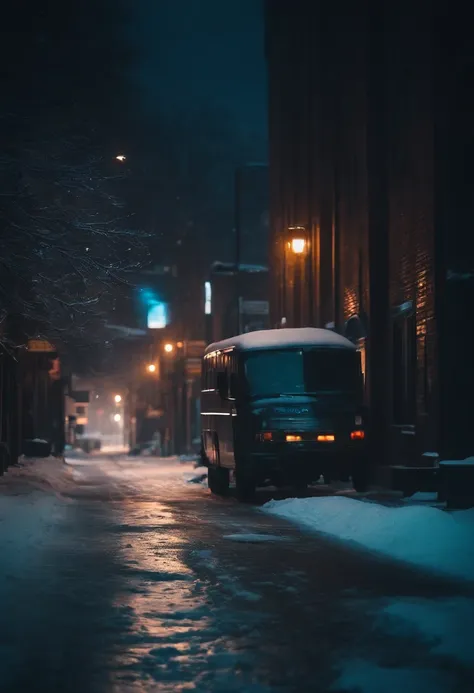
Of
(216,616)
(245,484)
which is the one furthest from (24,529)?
(245,484)

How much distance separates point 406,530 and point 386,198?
1712cm

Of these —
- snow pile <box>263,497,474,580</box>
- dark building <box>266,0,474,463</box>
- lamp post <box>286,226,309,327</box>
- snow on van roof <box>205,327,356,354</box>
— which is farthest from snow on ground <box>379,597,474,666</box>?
lamp post <box>286,226,309,327</box>

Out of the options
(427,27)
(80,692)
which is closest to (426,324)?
(427,27)

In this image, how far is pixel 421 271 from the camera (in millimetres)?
27516

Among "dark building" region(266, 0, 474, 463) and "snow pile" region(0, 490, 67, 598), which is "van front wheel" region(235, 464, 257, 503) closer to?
"snow pile" region(0, 490, 67, 598)

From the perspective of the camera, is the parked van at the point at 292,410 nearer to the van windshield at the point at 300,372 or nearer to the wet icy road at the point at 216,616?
the van windshield at the point at 300,372

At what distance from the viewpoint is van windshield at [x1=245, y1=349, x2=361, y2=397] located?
25.6m

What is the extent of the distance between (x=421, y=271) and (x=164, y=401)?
63.7 meters

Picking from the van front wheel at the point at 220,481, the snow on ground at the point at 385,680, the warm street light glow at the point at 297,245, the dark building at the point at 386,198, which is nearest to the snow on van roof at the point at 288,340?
the dark building at the point at 386,198

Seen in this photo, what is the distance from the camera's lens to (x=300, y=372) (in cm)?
2577

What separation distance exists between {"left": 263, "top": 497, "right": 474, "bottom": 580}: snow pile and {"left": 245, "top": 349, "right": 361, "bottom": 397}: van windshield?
15.0ft

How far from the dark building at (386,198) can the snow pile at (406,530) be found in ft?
21.0

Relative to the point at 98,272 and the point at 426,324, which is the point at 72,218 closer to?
the point at 98,272

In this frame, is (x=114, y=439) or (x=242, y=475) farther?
(x=114, y=439)
